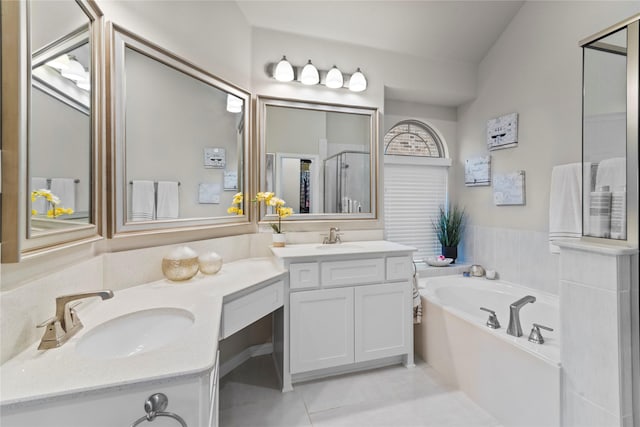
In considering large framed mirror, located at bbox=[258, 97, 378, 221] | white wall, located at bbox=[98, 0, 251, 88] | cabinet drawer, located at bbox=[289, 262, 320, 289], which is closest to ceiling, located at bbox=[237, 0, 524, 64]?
white wall, located at bbox=[98, 0, 251, 88]

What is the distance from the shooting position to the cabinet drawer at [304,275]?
1931mm

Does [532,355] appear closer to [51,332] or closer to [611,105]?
[611,105]

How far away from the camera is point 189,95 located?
1.82 m

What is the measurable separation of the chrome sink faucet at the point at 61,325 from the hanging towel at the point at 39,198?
11.5 inches

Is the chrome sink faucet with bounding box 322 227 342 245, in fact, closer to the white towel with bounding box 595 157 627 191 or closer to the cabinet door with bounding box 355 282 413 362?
the cabinet door with bounding box 355 282 413 362

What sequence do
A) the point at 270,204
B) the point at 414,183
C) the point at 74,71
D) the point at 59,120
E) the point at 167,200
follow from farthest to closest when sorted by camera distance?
the point at 414,183 → the point at 270,204 → the point at 167,200 → the point at 74,71 → the point at 59,120

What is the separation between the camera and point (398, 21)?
8.19 feet

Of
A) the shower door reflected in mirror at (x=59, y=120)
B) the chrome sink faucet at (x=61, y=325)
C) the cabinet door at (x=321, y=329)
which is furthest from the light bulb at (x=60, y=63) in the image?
the cabinet door at (x=321, y=329)

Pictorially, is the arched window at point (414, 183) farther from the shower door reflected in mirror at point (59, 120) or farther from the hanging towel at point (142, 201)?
the shower door reflected in mirror at point (59, 120)

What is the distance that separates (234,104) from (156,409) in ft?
6.33

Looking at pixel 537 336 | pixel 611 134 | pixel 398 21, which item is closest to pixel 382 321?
pixel 537 336

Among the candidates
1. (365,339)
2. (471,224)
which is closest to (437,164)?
(471,224)

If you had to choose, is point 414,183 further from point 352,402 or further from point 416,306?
point 352,402

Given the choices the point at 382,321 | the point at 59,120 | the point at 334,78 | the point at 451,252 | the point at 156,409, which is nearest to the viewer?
the point at 156,409
